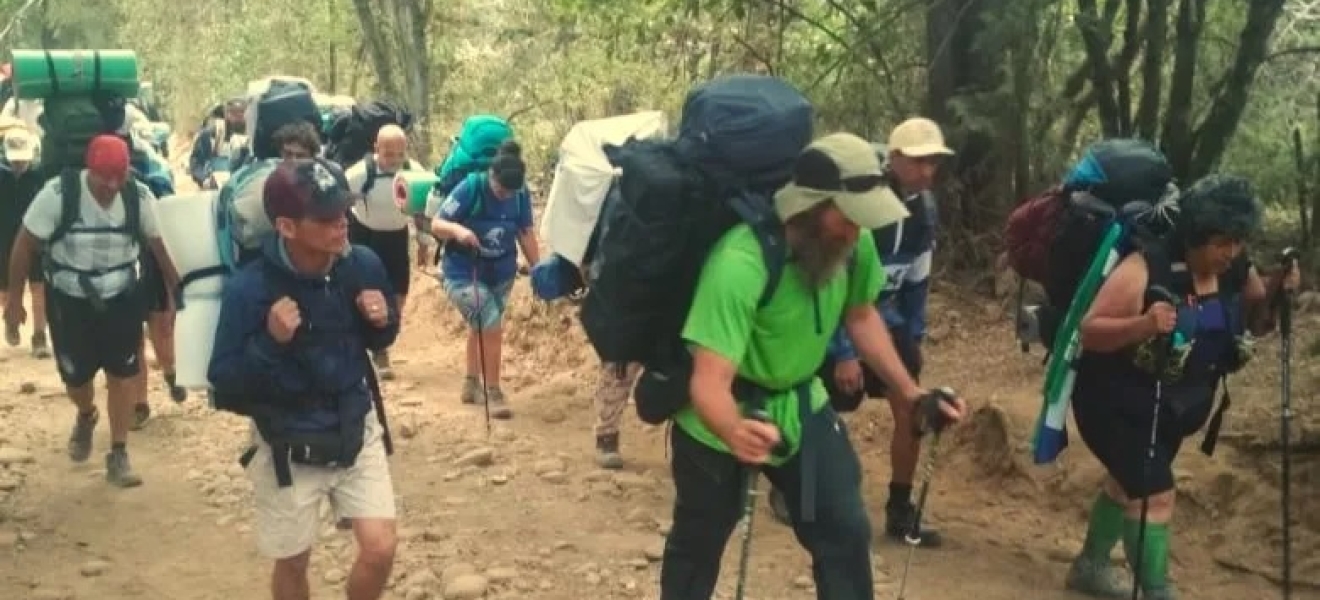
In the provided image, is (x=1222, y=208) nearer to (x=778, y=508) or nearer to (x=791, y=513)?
(x=791, y=513)

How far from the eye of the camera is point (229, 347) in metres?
4.79

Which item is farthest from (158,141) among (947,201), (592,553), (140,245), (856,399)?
(856,399)

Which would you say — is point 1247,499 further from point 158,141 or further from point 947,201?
point 158,141

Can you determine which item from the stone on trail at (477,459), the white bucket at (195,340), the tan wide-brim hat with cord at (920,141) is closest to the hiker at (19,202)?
the stone on trail at (477,459)

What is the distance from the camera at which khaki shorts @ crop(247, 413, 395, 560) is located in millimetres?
5016

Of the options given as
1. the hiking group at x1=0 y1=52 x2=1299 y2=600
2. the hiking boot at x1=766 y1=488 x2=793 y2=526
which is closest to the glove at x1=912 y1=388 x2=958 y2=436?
the hiking group at x1=0 y1=52 x2=1299 y2=600

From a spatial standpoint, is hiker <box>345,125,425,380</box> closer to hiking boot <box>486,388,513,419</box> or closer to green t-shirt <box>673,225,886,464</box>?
hiking boot <box>486,388,513,419</box>

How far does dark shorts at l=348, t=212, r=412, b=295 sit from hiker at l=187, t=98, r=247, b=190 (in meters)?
2.68

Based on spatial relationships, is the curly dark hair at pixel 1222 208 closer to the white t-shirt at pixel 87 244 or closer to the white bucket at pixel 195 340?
the white bucket at pixel 195 340

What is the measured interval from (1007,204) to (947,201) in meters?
0.49

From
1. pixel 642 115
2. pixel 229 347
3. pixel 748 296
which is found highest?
pixel 642 115

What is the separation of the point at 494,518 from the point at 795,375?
3.48 m

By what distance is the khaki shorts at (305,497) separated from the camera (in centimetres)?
502

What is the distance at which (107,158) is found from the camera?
7.70m
